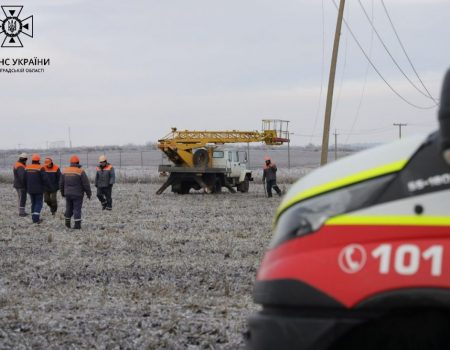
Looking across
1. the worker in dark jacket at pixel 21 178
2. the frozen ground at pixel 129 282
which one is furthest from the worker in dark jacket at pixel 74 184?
the worker in dark jacket at pixel 21 178

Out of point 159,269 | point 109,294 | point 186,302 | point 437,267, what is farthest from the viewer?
point 159,269

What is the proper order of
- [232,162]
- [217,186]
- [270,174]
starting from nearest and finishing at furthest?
[270,174] < [217,186] < [232,162]

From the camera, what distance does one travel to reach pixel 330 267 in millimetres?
3477

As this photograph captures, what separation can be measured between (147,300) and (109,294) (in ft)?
2.49

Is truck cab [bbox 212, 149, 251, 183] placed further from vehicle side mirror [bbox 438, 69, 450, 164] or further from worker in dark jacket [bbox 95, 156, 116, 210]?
vehicle side mirror [bbox 438, 69, 450, 164]

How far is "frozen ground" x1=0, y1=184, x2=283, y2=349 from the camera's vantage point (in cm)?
746

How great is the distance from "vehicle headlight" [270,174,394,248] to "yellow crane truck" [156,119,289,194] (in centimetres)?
3198

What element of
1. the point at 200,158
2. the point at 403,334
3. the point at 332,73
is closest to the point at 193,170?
the point at 200,158

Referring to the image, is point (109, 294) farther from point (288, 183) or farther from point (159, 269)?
point (288, 183)

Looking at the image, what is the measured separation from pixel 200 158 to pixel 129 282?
25508 millimetres

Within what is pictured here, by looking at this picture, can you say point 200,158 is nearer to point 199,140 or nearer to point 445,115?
point 199,140

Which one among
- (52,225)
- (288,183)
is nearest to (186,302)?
(52,225)

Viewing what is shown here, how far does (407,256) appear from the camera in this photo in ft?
11.0

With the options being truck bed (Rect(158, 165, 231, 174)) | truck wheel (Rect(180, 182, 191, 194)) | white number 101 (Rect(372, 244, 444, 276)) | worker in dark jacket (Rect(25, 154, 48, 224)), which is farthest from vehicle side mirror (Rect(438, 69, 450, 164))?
truck wheel (Rect(180, 182, 191, 194))
